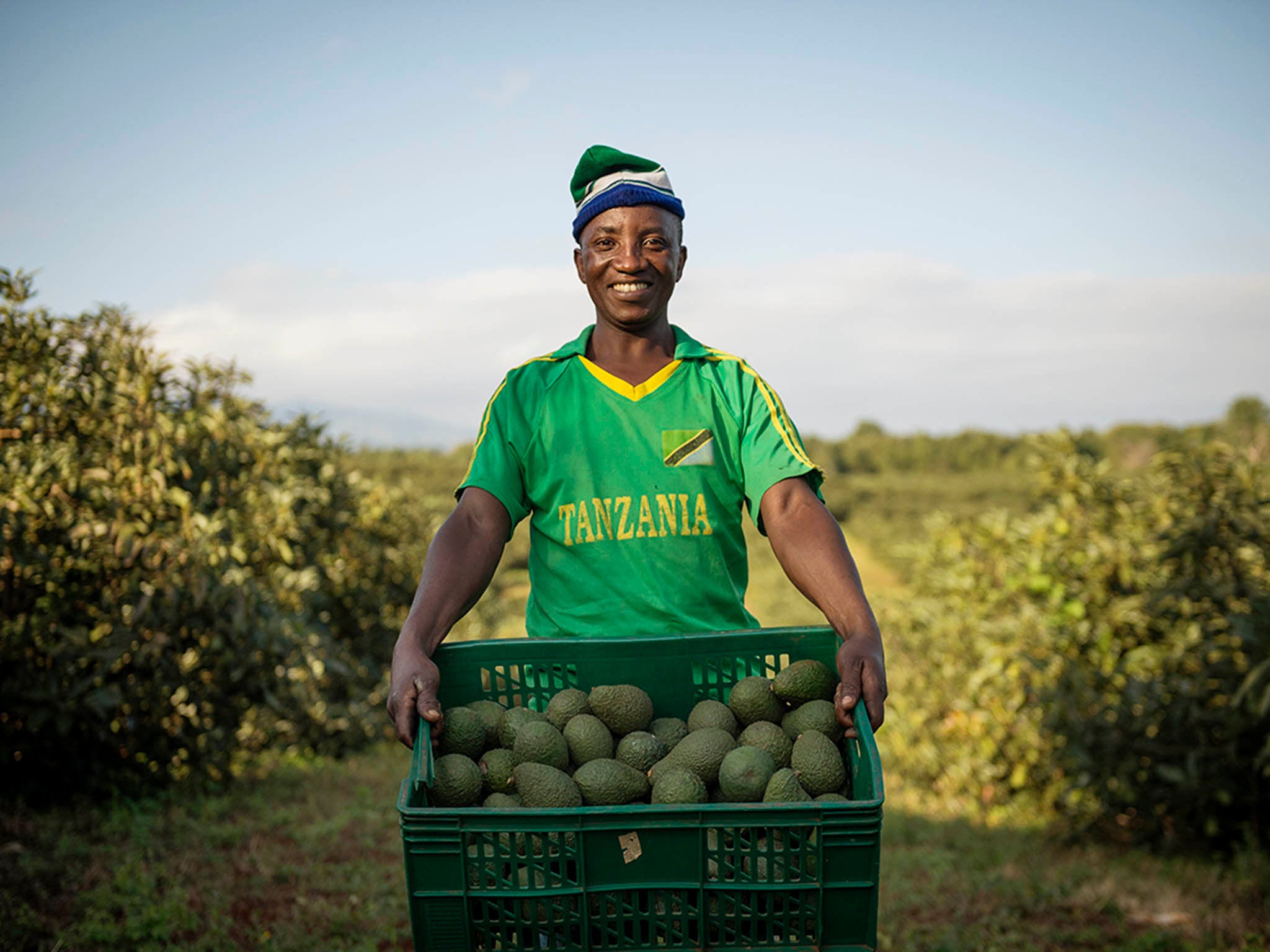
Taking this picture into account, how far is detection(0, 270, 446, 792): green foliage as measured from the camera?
487 cm

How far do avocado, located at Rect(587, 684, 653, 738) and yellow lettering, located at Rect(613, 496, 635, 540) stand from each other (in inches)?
15.0

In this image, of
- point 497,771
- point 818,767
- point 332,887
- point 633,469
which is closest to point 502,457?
point 633,469

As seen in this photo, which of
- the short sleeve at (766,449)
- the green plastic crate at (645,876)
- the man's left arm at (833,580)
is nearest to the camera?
the green plastic crate at (645,876)

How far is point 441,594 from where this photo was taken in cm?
228

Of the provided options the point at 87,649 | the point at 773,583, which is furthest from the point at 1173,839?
the point at 773,583

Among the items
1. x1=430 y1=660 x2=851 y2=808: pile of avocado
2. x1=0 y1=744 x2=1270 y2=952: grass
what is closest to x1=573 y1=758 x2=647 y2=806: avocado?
x1=430 y1=660 x2=851 y2=808: pile of avocado

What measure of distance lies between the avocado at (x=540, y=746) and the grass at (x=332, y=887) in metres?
2.14

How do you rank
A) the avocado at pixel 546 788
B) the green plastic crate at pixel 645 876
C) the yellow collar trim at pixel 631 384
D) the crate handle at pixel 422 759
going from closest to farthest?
the green plastic crate at pixel 645 876, the crate handle at pixel 422 759, the avocado at pixel 546 788, the yellow collar trim at pixel 631 384

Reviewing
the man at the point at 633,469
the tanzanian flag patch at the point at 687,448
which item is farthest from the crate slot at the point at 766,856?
the tanzanian flag patch at the point at 687,448

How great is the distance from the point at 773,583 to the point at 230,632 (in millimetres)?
12781

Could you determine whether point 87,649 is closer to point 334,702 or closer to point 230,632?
point 230,632

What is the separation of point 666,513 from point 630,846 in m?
0.91

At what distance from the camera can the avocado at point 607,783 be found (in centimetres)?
200

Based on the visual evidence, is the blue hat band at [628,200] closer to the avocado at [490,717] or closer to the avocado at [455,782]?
the avocado at [490,717]
